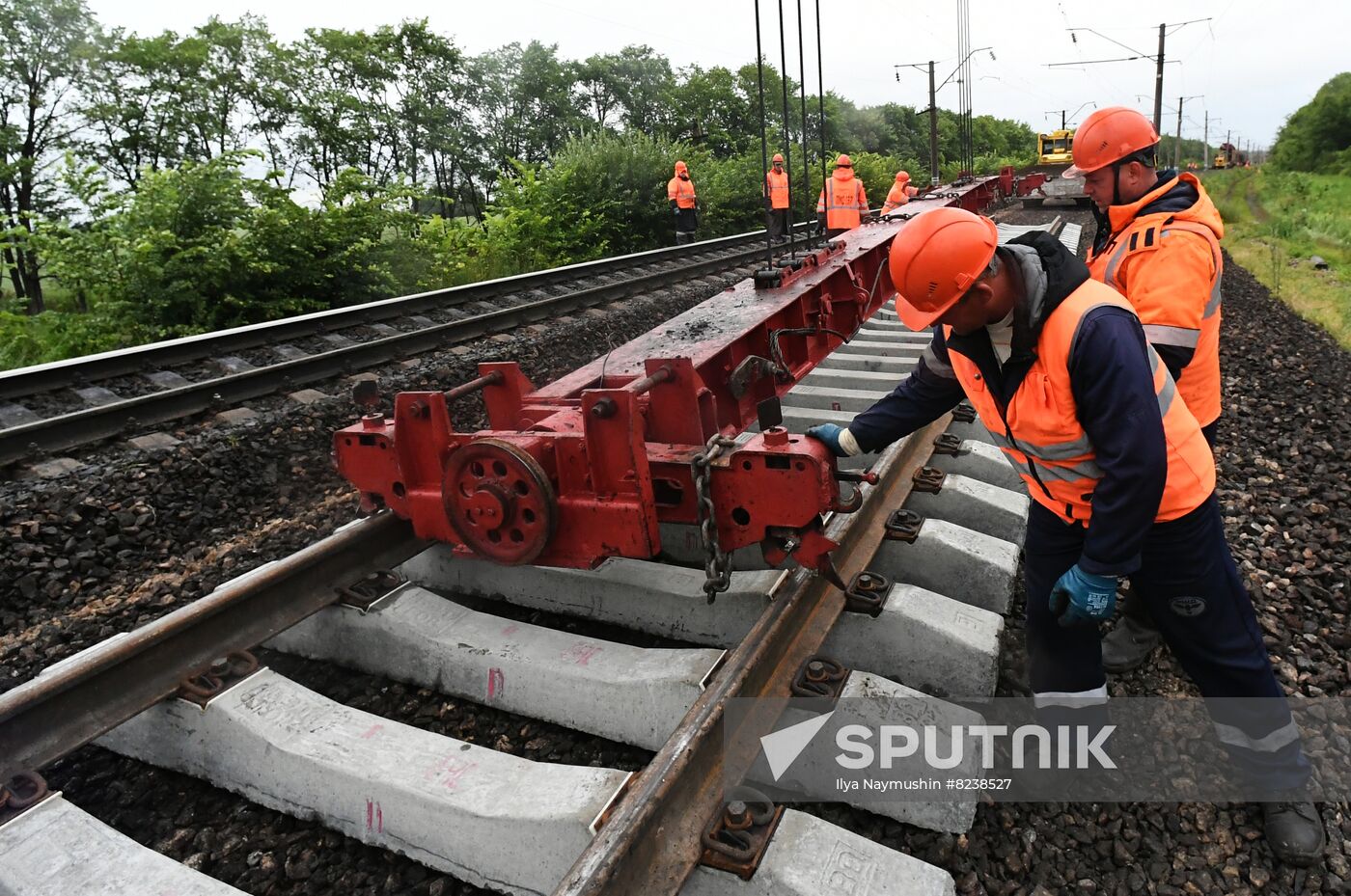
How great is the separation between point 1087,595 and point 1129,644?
1.02m

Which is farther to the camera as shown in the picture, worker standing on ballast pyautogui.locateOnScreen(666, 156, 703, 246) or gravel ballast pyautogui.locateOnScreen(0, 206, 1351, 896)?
worker standing on ballast pyautogui.locateOnScreen(666, 156, 703, 246)

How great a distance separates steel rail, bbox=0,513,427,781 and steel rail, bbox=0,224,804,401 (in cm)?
415

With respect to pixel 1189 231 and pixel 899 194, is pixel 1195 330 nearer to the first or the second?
pixel 1189 231

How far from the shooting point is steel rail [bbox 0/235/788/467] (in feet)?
15.9

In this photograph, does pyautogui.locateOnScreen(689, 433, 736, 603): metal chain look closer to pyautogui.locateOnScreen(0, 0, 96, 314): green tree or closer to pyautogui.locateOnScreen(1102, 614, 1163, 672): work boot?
pyautogui.locateOnScreen(1102, 614, 1163, 672): work boot

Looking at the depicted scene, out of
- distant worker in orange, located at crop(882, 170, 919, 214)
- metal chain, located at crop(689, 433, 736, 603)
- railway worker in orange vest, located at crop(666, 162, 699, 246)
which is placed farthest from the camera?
railway worker in orange vest, located at crop(666, 162, 699, 246)

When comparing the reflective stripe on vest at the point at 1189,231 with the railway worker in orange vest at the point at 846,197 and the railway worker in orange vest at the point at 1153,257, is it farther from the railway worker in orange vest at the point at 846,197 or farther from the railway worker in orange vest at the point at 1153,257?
the railway worker in orange vest at the point at 846,197

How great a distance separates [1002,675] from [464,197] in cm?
3864

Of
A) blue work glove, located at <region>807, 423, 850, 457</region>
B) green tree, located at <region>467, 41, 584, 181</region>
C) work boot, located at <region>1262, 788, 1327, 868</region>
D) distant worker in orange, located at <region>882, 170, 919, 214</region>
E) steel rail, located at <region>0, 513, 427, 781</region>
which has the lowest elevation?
work boot, located at <region>1262, 788, 1327, 868</region>

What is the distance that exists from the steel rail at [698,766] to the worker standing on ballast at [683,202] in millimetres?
14312

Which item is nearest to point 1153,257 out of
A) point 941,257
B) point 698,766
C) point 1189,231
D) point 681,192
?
point 1189,231

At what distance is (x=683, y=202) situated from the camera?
645 inches

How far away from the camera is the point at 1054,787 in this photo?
225 centimetres

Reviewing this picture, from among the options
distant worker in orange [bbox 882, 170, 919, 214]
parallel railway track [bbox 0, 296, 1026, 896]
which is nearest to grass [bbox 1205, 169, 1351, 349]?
distant worker in orange [bbox 882, 170, 919, 214]
